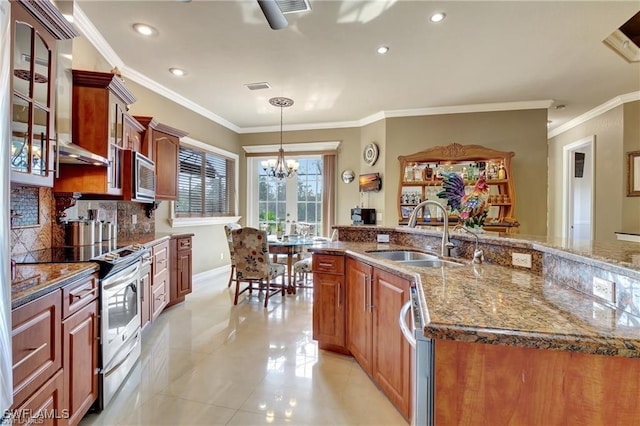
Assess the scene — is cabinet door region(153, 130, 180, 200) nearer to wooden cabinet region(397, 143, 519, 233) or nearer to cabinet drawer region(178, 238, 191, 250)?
cabinet drawer region(178, 238, 191, 250)

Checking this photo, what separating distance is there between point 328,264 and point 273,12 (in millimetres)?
1895

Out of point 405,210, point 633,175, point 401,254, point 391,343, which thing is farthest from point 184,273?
point 633,175

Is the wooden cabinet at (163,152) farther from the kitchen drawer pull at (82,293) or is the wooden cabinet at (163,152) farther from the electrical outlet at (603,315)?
the electrical outlet at (603,315)

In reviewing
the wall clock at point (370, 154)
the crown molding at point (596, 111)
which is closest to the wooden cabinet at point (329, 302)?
the wall clock at point (370, 154)

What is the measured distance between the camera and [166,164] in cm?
384

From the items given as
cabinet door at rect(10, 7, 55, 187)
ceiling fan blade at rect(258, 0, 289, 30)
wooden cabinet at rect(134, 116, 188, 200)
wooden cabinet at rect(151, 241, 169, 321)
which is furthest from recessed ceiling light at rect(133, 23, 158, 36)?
wooden cabinet at rect(151, 241, 169, 321)

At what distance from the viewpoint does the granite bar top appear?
1.25m

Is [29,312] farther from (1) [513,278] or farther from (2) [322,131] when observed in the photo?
(2) [322,131]

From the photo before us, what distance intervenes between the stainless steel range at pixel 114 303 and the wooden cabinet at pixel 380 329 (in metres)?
1.66

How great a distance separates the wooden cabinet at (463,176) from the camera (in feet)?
14.9

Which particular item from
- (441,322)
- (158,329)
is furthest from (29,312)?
(158,329)

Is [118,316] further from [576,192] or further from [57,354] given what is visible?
[576,192]

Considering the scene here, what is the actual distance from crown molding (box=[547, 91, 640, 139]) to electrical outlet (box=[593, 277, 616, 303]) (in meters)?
4.80

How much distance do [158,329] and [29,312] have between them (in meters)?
2.07
